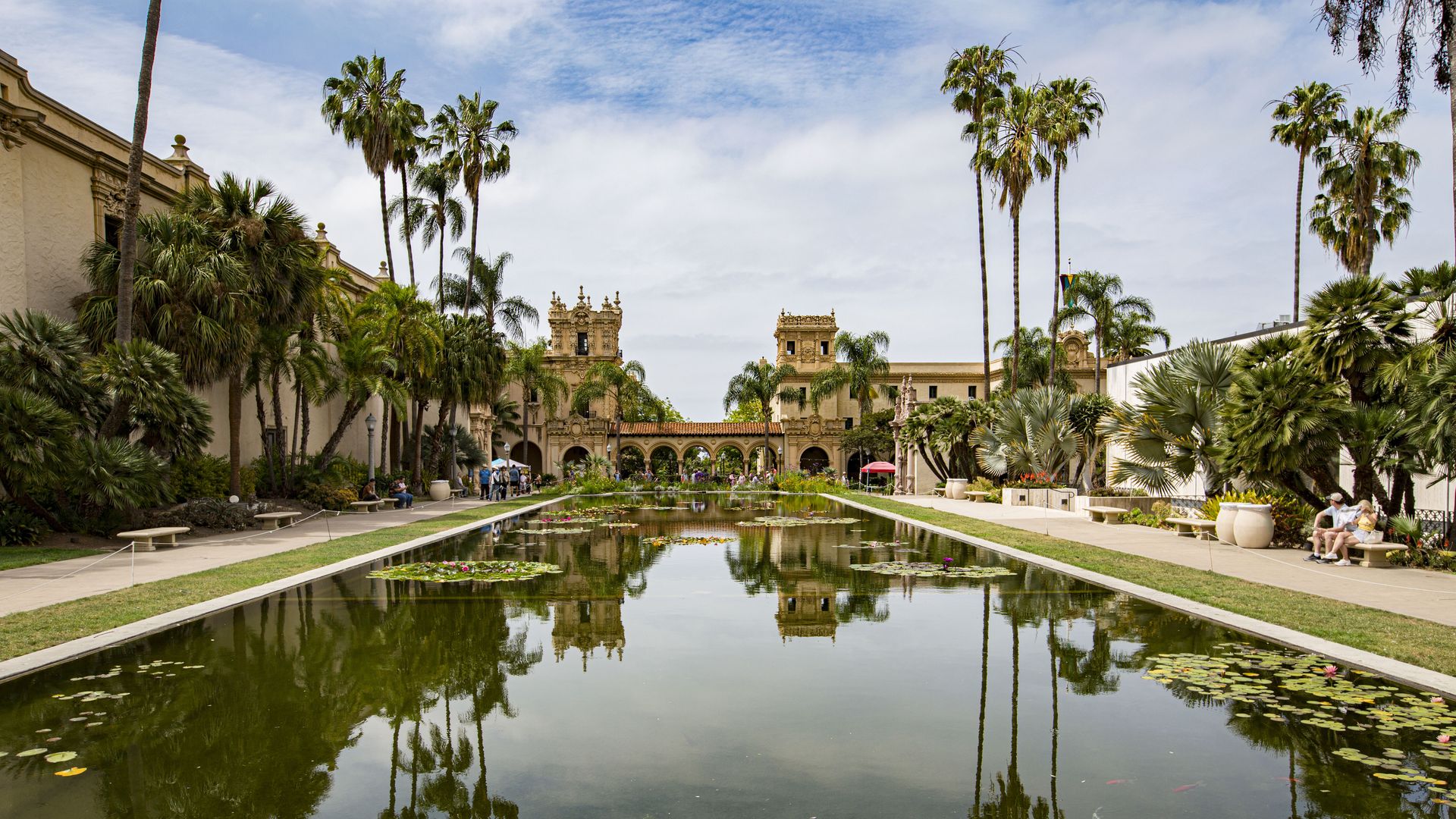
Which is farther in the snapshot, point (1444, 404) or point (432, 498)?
point (432, 498)

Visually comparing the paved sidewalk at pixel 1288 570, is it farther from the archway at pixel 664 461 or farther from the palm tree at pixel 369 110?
the archway at pixel 664 461

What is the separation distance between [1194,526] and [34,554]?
2356 cm

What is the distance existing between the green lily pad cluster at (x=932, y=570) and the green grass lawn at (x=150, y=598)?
9.13 meters

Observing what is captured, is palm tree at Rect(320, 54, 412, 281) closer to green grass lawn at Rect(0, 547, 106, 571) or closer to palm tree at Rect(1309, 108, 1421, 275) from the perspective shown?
green grass lawn at Rect(0, 547, 106, 571)

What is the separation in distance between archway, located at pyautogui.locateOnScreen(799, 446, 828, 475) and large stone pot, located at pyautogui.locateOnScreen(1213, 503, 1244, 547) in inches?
1984

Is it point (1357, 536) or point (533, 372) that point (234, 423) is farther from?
point (533, 372)

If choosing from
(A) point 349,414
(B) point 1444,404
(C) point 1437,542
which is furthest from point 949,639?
(A) point 349,414

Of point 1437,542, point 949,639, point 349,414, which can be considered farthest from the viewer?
point 349,414

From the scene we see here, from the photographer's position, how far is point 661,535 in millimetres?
21891

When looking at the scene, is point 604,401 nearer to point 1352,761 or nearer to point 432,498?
point 432,498

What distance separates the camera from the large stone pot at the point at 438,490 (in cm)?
3903

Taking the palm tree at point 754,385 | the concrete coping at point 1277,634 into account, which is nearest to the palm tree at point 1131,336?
the palm tree at point 754,385

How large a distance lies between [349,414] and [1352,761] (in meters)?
32.4

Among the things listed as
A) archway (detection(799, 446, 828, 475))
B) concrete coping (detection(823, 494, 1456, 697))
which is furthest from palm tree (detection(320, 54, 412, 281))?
archway (detection(799, 446, 828, 475))
